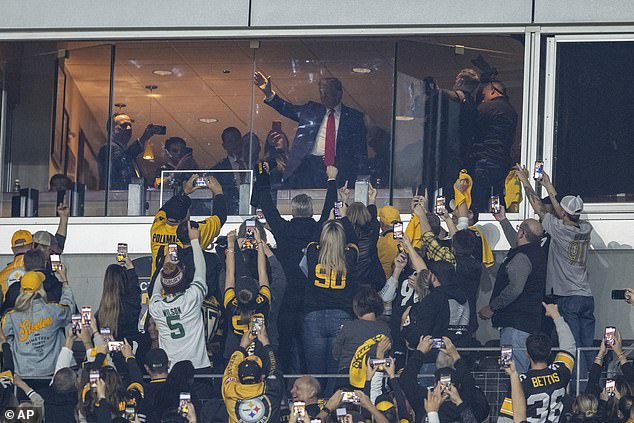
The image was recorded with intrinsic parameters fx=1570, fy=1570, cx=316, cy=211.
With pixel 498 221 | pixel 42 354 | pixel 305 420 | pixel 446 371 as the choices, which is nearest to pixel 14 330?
pixel 42 354

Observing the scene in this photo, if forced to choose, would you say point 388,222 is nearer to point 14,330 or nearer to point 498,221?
point 498,221

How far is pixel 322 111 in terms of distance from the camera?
16750 mm

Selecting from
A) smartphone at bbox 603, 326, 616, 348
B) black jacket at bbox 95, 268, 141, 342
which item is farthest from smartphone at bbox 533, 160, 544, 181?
black jacket at bbox 95, 268, 141, 342

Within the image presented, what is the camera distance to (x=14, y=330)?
1404 cm

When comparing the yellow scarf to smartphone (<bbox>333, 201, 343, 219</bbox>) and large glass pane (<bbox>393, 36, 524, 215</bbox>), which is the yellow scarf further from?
large glass pane (<bbox>393, 36, 524, 215</bbox>)

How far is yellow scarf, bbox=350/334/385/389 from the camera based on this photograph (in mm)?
13125

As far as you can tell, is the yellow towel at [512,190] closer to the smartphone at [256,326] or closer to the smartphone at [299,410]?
the smartphone at [256,326]

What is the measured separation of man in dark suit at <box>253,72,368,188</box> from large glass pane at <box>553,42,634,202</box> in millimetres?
2091

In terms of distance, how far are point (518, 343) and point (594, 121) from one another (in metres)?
3.50

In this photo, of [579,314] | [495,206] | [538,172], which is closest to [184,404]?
[579,314]

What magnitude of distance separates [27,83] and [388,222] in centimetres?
502

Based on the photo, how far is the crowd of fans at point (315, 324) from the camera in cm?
1288

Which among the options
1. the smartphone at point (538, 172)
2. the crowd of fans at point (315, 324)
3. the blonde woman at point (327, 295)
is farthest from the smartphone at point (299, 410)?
the smartphone at point (538, 172)

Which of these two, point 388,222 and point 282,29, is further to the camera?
point 282,29
